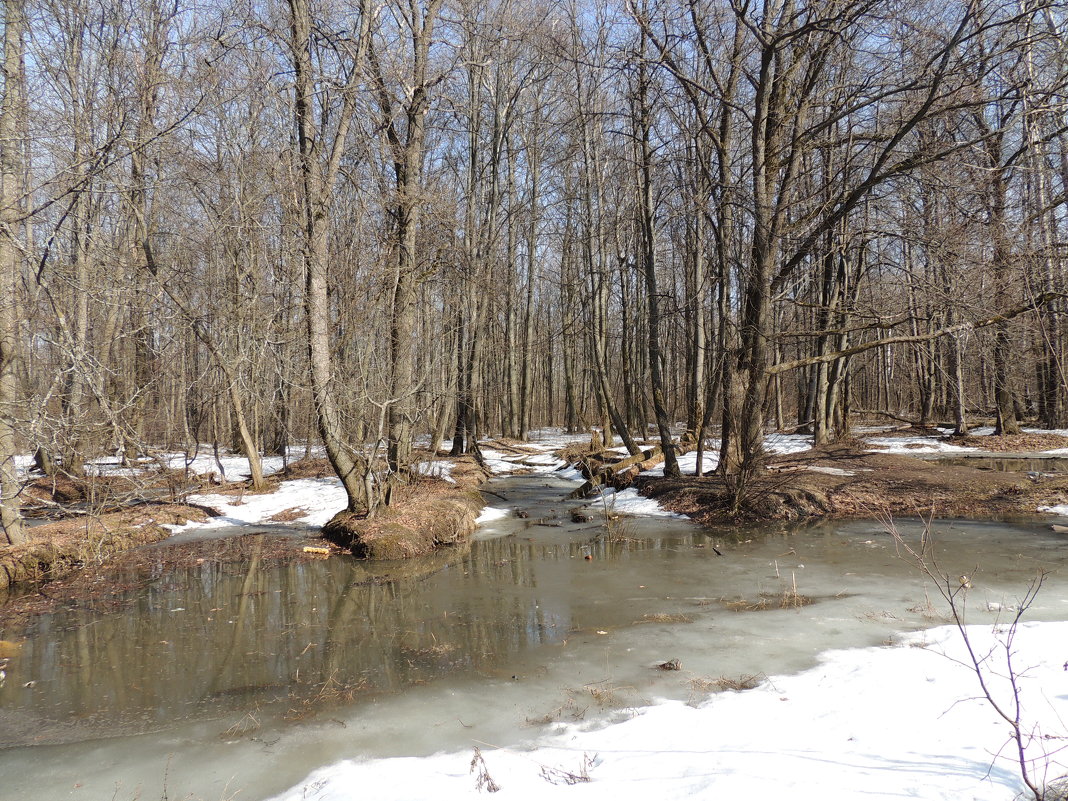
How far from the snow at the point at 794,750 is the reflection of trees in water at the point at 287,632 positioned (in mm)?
1677

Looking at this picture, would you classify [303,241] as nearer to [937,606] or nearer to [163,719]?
[163,719]

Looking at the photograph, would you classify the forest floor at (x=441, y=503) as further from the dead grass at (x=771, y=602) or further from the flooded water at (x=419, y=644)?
the dead grass at (x=771, y=602)

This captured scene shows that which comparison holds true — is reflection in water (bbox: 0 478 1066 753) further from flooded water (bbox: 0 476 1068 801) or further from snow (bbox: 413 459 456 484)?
snow (bbox: 413 459 456 484)

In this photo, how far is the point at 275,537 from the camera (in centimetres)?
1152

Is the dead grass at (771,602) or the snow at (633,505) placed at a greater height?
the snow at (633,505)

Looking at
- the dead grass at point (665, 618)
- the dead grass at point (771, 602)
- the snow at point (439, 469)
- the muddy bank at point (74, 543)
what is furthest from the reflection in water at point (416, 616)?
the snow at point (439, 469)

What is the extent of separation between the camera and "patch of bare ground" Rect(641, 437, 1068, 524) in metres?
11.2

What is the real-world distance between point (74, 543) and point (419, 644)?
22.3 feet

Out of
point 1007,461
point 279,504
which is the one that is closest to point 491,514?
point 279,504

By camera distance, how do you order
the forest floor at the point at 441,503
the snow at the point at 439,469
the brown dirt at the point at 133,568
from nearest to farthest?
the brown dirt at the point at 133,568
the forest floor at the point at 441,503
the snow at the point at 439,469

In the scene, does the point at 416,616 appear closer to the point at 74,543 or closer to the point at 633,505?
the point at 74,543

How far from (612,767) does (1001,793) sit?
181 cm

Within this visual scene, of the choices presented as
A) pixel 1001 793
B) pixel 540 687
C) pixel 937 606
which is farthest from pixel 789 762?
pixel 937 606

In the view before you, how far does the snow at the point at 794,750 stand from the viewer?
9.93ft
